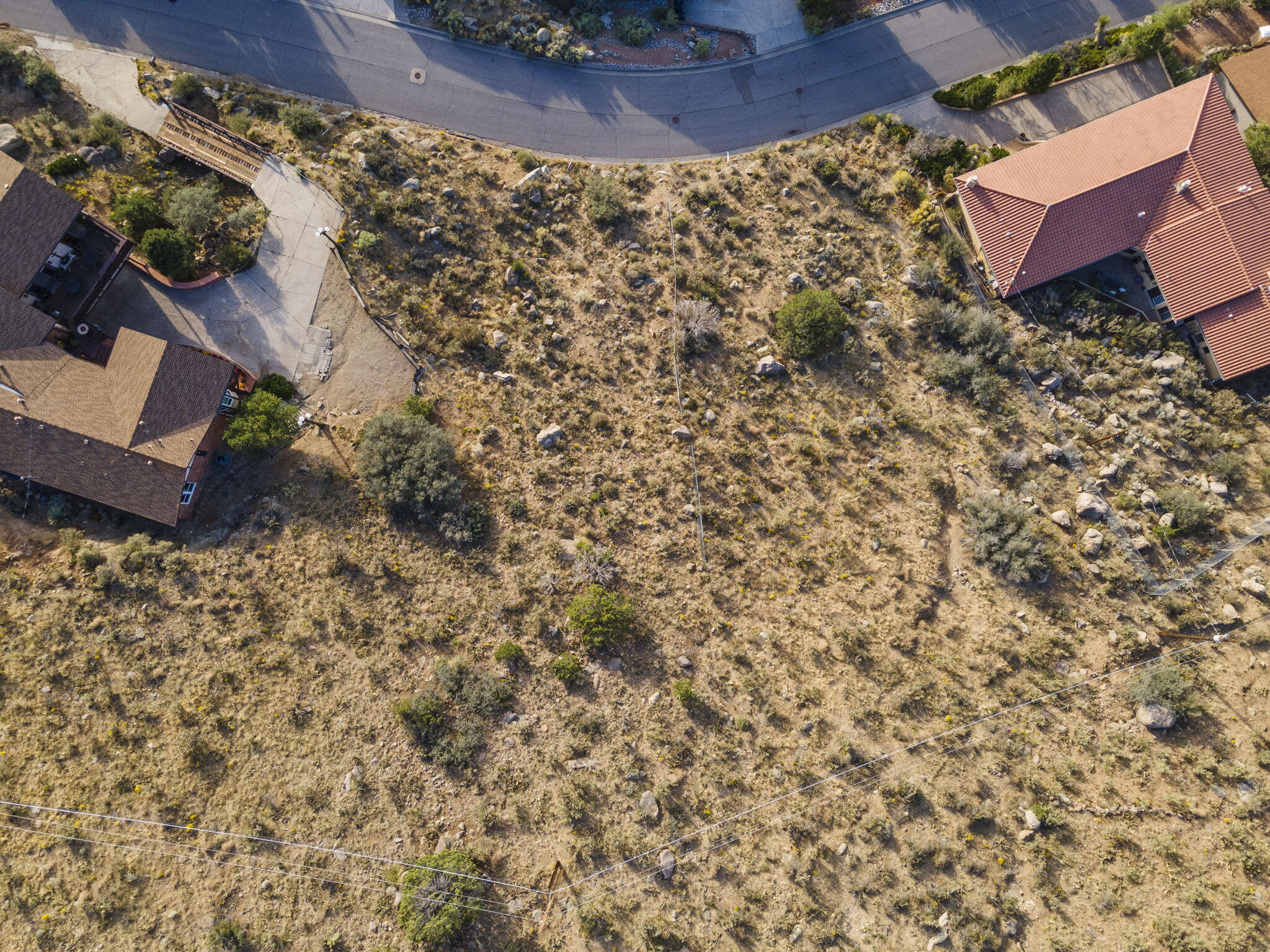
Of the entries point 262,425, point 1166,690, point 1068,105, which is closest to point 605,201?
point 262,425

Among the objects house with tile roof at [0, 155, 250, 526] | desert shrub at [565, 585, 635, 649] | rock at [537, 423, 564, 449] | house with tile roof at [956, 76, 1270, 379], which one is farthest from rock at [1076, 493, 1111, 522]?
house with tile roof at [0, 155, 250, 526]

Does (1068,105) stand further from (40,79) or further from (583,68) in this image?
(40,79)

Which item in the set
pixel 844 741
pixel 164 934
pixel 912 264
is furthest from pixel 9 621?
pixel 912 264

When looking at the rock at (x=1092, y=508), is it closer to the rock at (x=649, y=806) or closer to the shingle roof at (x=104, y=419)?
the rock at (x=649, y=806)

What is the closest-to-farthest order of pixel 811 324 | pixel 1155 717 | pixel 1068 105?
pixel 1155 717 → pixel 811 324 → pixel 1068 105

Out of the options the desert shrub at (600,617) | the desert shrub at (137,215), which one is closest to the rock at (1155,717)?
the desert shrub at (600,617)

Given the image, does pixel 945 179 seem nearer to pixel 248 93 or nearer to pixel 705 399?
pixel 705 399
